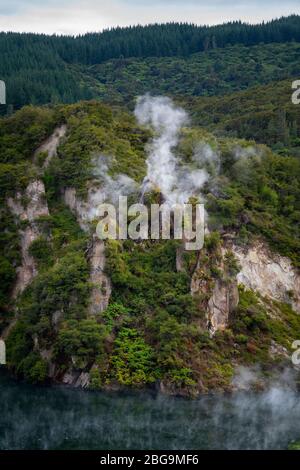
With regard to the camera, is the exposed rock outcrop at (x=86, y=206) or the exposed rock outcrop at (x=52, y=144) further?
the exposed rock outcrop at (x=52, y=144)

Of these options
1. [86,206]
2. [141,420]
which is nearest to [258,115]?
[86,206]

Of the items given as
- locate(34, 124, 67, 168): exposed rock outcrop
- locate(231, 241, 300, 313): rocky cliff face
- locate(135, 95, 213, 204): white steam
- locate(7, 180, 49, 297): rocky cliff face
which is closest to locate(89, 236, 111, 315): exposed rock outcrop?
locate(7, 180, 49, 297): rocky cliff face

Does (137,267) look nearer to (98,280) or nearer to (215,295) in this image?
(98,280)

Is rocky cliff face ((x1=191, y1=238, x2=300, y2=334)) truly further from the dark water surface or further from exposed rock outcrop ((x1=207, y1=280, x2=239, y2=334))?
the dark water surface

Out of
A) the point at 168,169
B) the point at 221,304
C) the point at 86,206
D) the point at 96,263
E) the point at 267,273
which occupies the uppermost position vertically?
the point at 168,169

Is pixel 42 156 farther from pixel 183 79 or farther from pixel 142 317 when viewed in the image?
pixel 183 79

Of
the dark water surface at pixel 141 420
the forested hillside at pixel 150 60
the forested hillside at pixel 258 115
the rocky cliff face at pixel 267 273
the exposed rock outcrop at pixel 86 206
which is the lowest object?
the dark water surface at pixel 141 420

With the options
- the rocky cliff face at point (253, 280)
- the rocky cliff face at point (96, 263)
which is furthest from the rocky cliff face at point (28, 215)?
the rocky cliff face at point (253, 280)

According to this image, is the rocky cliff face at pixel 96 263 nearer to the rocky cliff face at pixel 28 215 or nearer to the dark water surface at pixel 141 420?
the rocky cliff face at pixel 28 215
